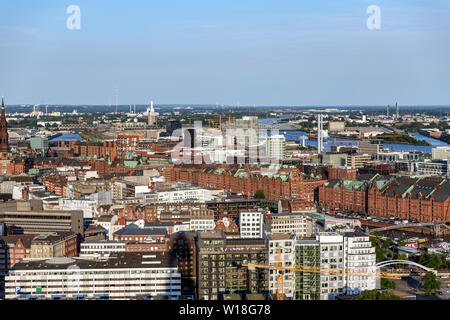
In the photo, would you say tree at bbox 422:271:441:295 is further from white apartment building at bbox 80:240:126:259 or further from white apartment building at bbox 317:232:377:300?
white apartment building at bbox 80:240:126:259

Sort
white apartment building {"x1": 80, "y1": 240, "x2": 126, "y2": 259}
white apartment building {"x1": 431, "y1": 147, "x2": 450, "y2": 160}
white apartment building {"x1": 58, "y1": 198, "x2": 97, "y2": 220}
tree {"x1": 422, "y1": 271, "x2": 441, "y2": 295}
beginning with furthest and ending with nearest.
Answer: white apartment building {"x1": 431, "y1": 147, "x2": 450, "y2": 160} → white apartment building {"x1": 58, "y1": 198, "x2": 97, "y2": 220} → white apartment building {"x1": 80, "y1": 240, "x2": 126, "y2": 259} → tree {"x1": 422, "y1": 271, "x2": 441, "y2": 295}

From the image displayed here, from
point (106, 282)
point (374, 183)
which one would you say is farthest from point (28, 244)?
point (374, 183)

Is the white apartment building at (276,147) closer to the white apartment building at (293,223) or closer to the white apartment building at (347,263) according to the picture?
the white apartment building at (293,223)

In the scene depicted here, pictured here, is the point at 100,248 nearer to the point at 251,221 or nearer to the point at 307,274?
the point at 251,221

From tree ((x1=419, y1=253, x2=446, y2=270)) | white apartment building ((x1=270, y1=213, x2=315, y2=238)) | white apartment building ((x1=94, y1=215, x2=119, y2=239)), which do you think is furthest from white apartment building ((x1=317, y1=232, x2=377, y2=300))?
white apartment building ((x1=94, y1=215, x2=119, y2=239))

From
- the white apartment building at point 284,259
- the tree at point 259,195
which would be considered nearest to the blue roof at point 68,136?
the tree at point 259,195

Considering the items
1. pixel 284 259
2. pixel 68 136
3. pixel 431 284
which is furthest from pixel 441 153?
pixel 68 136
